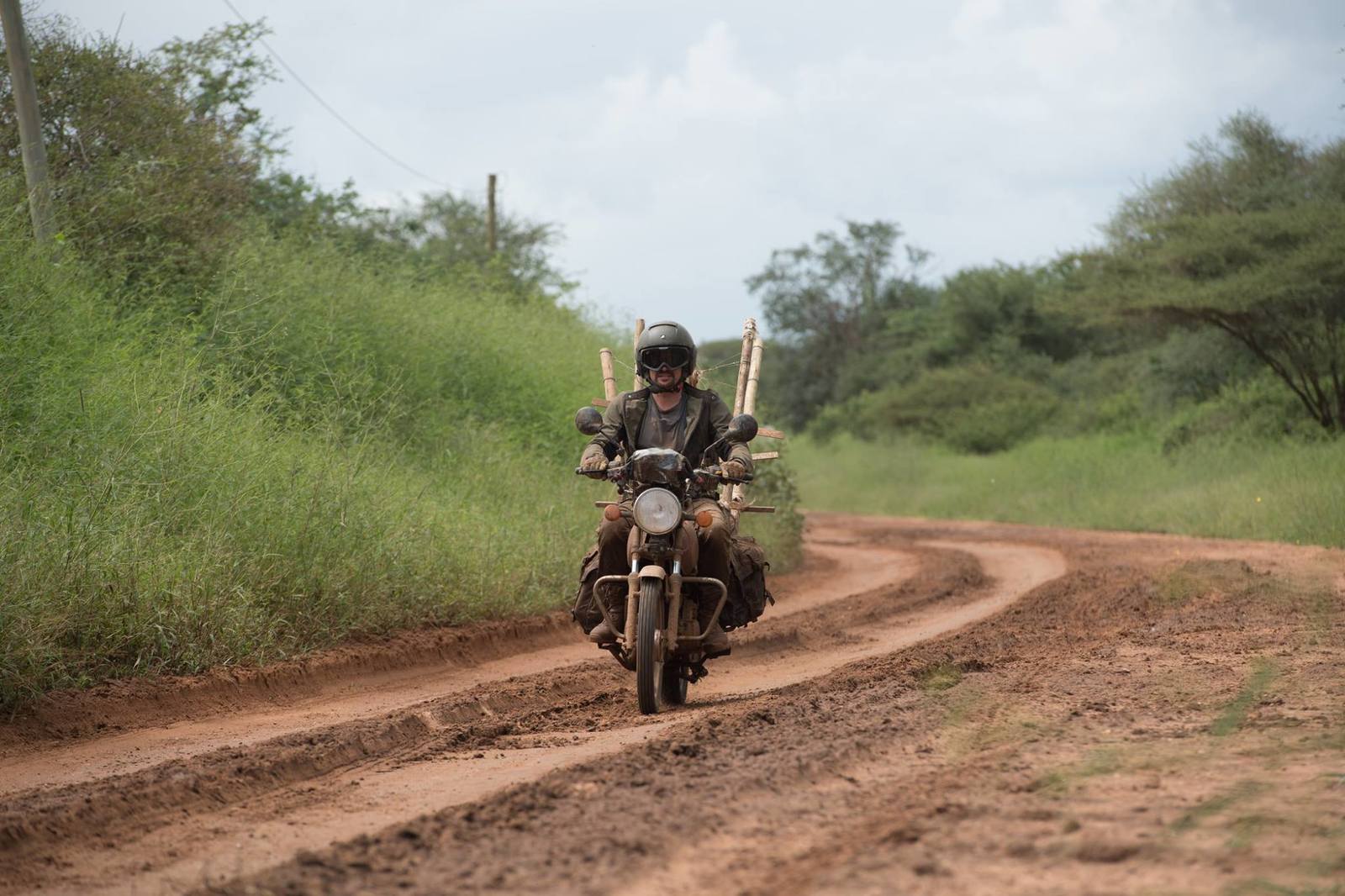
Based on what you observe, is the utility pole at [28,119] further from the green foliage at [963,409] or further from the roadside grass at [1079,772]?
the green foliage at [963,409]

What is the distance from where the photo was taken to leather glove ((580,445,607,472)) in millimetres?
7709

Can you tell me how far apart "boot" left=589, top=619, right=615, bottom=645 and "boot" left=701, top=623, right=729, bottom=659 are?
2.3 inches

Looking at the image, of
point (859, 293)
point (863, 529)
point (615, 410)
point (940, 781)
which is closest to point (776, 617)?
point (615, 410)

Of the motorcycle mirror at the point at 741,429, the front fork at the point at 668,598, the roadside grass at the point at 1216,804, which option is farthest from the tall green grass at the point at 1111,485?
the roadside grass at the point at 1216,804

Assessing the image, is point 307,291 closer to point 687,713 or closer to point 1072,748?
point 687,713

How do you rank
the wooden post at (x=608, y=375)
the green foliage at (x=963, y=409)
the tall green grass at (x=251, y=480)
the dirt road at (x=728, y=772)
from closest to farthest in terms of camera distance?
the dirt road at (x=728, y=772), the tall green grass at (x=251, y=480), the wooden post at (x=608, y=375), the green foliage at (x=963, y=409)

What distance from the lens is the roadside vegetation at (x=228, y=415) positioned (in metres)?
8.31

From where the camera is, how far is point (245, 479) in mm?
10078

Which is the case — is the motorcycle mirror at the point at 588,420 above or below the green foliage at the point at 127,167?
below

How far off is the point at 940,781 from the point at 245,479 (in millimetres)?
6888

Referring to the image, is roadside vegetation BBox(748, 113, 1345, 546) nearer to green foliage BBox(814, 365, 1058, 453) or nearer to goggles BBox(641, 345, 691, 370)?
green foliage BBox(814, 365, 1058, 453)

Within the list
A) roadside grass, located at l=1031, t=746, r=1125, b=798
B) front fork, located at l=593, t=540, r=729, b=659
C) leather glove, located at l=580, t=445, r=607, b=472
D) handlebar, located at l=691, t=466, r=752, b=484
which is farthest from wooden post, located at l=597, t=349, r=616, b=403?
roadside grass, located at l=1031, t=746, r=1125, b=798

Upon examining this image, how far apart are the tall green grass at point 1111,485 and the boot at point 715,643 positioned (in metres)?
12.8

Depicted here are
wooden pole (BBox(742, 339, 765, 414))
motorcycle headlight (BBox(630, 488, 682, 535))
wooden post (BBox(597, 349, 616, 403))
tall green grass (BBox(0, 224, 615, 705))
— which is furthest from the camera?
wooden pole (BBox(742, 339, 765, 414))
